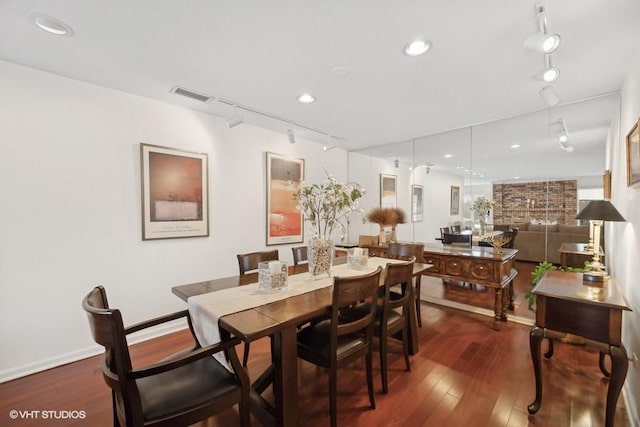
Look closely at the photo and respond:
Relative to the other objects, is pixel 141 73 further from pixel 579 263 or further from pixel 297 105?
pixel 579 263

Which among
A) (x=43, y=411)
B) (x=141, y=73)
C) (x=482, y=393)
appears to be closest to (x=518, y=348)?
(x=482, y=393)

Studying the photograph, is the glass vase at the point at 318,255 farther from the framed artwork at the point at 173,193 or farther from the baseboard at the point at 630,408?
the baseboard at the point at 630,408

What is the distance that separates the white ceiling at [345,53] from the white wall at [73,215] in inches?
9.6

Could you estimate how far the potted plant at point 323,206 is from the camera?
220 centimetres

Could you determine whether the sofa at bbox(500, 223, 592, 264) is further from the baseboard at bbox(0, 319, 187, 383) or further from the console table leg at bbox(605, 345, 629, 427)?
the baseboard at bbox(0, 319, 187, 383)

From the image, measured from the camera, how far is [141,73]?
7.67ft

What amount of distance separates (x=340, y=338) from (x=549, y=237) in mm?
3005

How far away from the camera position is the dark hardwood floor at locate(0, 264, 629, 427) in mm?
1783

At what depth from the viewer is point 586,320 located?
1680 mm

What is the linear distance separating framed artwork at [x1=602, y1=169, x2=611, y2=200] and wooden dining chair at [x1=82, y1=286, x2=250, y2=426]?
12.4 ft

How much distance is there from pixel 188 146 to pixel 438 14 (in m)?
2.75

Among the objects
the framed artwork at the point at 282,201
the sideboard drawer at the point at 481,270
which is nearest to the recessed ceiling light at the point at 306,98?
the framed artwork at the point at 282,201

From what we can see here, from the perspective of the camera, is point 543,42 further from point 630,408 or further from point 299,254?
point 299,254

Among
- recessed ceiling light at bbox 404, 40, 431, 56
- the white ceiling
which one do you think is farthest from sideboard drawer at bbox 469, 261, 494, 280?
recessed ceiling light at bbox 404, 40, 431, 56
